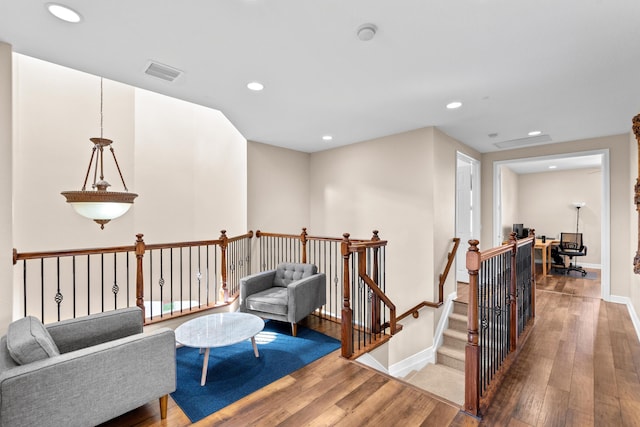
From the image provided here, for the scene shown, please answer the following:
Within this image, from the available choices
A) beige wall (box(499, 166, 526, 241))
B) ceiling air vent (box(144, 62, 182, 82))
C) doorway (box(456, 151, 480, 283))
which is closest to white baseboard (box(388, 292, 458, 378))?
doorway (box(456, 151, 480, 283))

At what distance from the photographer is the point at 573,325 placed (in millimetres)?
3783

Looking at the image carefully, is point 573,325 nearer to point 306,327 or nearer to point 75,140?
point 306,327

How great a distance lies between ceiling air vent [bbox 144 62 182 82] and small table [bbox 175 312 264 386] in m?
2.37

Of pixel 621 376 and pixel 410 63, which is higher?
pixel 410 63

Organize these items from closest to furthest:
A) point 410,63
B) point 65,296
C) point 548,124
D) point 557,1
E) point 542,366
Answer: point 557,1, point 410,63, point 542,366, point 548,124, point 65,296

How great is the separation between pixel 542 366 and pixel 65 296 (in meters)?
6.29

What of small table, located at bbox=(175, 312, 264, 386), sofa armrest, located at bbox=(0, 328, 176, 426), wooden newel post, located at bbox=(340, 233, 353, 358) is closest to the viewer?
sofa armrest, located at bbox=(0, 328, 176, 426)

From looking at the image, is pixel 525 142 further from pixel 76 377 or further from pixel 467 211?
pixel 76 377

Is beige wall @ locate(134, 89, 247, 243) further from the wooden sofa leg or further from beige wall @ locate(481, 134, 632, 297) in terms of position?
beige wall @ locate(481, 134, 632, 297)

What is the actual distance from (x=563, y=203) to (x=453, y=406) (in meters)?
8.44

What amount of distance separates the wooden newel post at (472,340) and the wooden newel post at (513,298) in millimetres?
1311

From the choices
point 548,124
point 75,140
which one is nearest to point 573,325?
point 548,124

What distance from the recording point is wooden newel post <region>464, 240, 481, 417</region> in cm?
213

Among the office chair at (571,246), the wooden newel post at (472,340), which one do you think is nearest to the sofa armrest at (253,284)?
the wooden newel post at (472,340)
